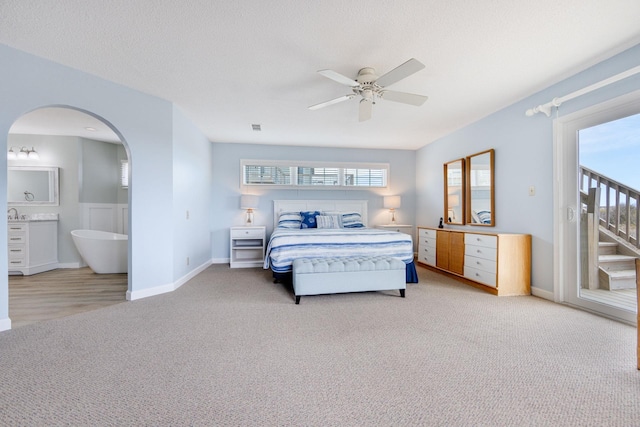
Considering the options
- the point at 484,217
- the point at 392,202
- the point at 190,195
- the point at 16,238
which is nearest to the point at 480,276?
the point at 484,217

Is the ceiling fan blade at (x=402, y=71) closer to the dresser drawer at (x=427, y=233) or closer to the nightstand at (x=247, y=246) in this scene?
the dresser drawer at (x=427, y=233)

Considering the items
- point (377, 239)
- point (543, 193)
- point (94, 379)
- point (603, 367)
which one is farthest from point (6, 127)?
point (543, 193)

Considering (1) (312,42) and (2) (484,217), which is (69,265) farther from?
(2) (484,217)

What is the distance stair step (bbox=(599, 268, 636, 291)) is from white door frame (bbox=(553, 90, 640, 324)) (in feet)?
0.70

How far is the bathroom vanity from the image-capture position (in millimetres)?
4379

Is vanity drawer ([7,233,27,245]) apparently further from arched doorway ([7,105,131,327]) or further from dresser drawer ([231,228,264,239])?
dresser drawer ([231,228,264,239])

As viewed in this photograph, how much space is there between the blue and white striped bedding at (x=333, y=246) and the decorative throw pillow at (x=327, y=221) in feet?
4.28

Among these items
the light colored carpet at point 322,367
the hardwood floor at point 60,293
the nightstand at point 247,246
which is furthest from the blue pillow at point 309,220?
the hardwood floor at point 60,293

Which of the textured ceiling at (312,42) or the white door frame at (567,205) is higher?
the textured ceiling at (312,42)

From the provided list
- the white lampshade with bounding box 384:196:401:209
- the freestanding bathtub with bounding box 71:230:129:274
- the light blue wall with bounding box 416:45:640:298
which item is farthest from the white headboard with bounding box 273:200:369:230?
the freestanding bathtub with bounding box 71:230:129:274

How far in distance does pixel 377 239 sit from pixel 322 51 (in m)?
2.51

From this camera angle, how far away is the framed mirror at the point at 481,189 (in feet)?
13.3

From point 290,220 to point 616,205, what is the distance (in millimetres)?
4495

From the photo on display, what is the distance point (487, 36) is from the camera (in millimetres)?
2260
